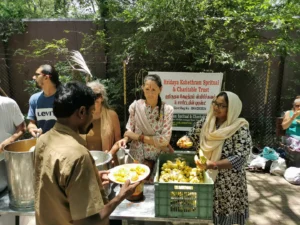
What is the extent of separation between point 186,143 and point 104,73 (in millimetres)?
4299

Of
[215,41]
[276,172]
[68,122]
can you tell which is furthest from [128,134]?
[215,41]

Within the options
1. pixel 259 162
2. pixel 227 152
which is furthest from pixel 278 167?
pixel 227 152

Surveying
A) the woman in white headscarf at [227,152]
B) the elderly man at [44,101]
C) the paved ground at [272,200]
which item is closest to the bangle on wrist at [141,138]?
the woman in white headscarf at [227,152]

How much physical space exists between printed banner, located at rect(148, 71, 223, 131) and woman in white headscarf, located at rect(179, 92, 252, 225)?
8.70ft

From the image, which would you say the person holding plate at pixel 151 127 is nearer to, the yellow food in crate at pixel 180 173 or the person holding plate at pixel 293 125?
the yellow food in crate at pixel 180 173

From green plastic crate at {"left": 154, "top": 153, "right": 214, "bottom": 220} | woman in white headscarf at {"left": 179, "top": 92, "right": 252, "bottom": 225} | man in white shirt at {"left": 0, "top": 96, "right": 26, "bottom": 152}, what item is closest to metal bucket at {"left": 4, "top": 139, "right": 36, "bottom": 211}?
man in white shirt at {"left": 0, "top": 96, "right": 26, "bottom": 152}

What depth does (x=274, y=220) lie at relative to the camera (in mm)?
3426

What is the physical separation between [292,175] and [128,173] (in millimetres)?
3602

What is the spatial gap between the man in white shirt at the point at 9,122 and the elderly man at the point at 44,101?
284 mm

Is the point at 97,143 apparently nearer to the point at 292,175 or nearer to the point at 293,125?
the point at 292,175

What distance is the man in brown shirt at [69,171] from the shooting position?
1.14m

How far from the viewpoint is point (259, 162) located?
493 centimetres

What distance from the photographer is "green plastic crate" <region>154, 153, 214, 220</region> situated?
1733 mm

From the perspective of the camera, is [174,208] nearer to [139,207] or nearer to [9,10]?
[139,207]
